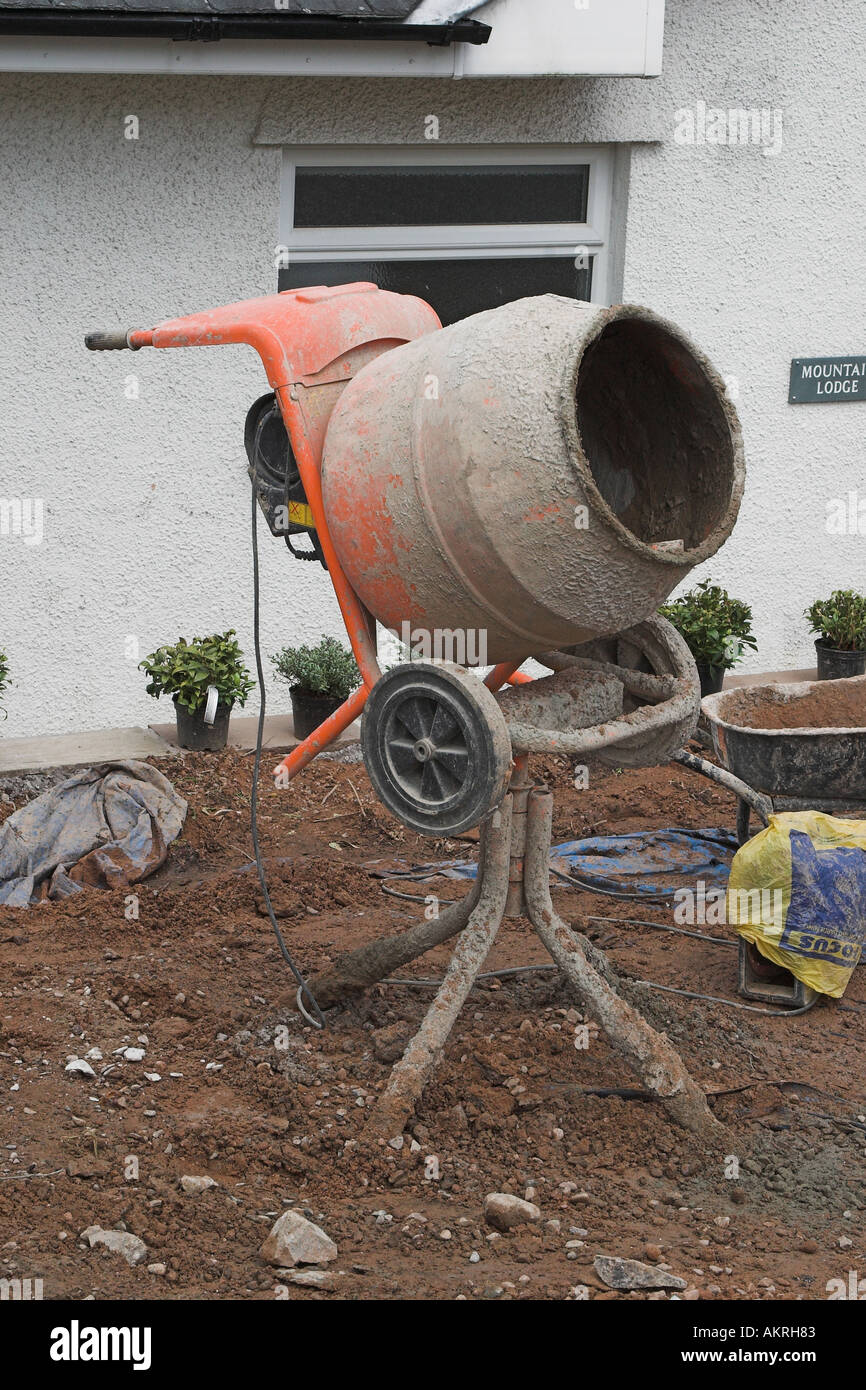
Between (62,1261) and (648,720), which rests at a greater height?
(648,720)

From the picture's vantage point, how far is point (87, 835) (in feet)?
19.2

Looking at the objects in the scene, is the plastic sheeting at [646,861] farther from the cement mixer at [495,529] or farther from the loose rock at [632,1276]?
the loose rock at [632,1276]

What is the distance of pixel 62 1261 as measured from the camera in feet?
11.6

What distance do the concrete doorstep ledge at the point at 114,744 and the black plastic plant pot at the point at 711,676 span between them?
182cm

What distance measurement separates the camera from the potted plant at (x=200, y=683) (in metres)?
6.61

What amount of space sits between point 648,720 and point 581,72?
370 centimetres

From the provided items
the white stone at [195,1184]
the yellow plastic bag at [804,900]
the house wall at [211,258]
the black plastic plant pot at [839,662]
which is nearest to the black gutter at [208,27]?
the house wall at [211,258]

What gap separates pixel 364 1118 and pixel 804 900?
62.4 inches

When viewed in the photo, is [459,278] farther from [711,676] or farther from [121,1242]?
[121,1242]

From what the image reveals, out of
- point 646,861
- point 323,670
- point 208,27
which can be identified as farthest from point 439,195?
point 646,861

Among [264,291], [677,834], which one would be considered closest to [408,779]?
[677,834]

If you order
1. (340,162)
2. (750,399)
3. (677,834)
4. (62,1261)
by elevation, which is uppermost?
(340,162)

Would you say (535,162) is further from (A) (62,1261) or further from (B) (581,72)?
(A) (62,1261)

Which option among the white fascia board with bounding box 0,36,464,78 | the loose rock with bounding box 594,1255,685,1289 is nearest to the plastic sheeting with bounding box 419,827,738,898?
the loose rock with bounding box 594,1255,685,1289
